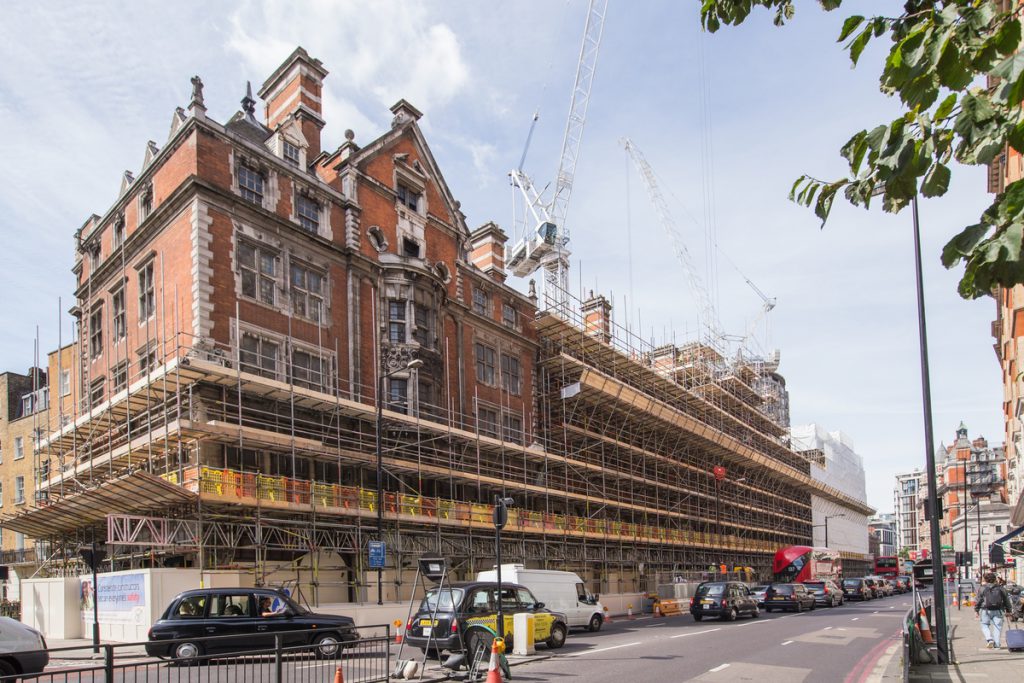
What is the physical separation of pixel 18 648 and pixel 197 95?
19.4 metres

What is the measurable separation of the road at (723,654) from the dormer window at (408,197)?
1959 cm

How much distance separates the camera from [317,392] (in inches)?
1057

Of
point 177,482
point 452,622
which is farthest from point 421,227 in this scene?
point 452,622

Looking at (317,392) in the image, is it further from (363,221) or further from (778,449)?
(778,449)

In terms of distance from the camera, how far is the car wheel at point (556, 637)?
779 inches

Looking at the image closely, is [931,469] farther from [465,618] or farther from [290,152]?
[290,152]

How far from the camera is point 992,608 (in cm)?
1731

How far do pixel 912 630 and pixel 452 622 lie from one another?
899 centimetres

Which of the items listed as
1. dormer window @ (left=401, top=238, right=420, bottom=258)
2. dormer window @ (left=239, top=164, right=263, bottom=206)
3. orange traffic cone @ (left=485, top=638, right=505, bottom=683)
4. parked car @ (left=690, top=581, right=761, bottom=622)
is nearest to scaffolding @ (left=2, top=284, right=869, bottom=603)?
dormer window @ (left=239, top=164, right=263, bottom=206)

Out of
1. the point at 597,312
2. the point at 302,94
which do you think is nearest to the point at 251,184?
the point at 302,94

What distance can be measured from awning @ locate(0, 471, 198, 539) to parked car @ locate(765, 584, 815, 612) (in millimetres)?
26466

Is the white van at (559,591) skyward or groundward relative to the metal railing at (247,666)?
groundward

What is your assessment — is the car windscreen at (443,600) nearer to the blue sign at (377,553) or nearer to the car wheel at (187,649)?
the car wheel at (187,649)

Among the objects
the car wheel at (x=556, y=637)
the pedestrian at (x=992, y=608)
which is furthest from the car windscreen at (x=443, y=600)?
the pedestrian at (x=992, y=608)
